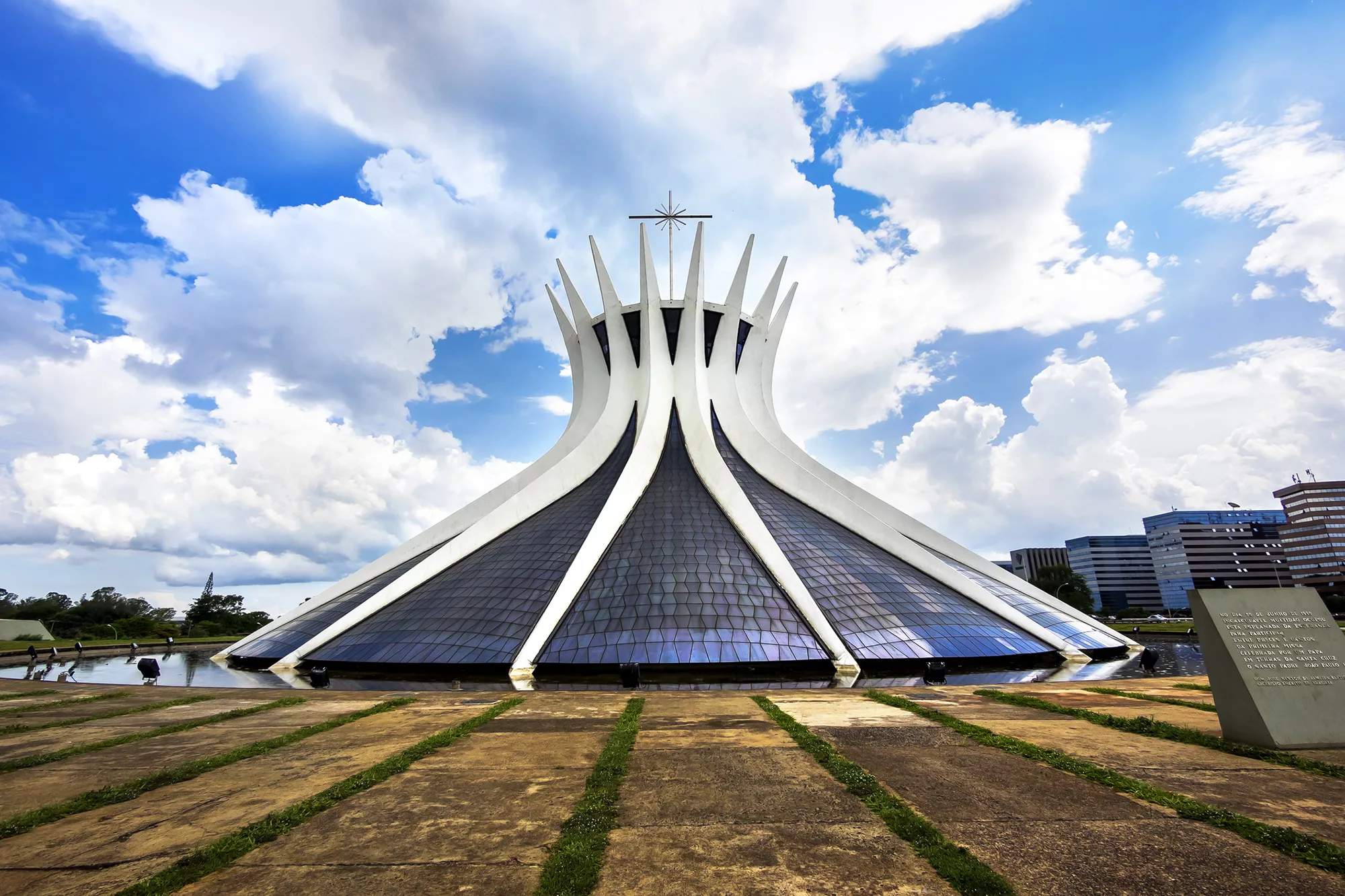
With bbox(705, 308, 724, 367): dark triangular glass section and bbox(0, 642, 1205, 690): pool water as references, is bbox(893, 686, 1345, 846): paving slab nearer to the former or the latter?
bbox(0, 642, 1205, 690): pool water

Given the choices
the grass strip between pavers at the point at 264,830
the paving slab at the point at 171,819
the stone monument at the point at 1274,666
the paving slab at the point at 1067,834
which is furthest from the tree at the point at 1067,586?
the paving slab at the point at 171,819

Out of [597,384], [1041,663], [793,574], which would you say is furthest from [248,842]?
[597,384]

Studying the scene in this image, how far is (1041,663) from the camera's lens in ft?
62.5

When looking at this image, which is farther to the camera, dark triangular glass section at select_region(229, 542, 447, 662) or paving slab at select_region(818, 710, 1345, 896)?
dark triangular glass section at select_region(229, 542, 447, 662)

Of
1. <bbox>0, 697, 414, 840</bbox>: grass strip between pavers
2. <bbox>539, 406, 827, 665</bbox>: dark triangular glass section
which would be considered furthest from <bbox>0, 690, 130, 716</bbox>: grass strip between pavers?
<bbox>539, 406, 827, 665</bbox>: dark triangular glass section

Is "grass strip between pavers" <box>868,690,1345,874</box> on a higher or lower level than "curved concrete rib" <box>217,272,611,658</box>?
lower

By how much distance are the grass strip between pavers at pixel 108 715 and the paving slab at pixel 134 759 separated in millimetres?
2085

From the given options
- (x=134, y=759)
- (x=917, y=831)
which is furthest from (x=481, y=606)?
(x=917, y=831)

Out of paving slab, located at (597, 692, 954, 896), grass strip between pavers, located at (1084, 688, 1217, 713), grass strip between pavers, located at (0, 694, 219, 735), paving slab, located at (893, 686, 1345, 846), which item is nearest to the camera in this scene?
paving slab, located at (597, 692, 954, 896)

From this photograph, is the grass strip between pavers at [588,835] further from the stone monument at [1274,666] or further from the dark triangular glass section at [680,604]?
the dark triangular glass section at [680,604]

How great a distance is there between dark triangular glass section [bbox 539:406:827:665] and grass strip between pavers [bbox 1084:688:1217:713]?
672cm

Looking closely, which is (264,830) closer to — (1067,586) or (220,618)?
(220,618)

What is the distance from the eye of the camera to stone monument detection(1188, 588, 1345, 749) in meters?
7.62

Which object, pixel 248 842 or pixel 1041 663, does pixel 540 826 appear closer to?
pixel 248 842
